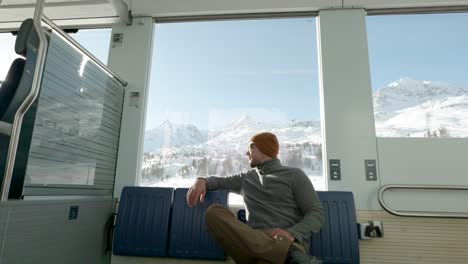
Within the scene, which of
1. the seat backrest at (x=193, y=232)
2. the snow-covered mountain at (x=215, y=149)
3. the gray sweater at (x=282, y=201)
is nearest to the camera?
the gray sweater at (x=282, y=201)

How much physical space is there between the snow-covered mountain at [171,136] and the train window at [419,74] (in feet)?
5.21

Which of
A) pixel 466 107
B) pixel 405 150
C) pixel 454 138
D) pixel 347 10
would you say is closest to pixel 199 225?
pixel 405 150

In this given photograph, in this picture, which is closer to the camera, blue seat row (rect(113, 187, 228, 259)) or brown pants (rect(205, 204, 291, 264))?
brown pants (rect(205, 204, 291, 264))

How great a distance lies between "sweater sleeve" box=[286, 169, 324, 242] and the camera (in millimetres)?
1482

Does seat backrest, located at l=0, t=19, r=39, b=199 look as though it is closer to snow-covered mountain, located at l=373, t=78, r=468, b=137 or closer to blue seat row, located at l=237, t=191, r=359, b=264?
blue seat row, located at l=237, t=191, r=359, b=264

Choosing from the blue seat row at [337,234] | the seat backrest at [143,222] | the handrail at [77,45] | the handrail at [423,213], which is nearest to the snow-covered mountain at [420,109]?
the handrail at [423,213]

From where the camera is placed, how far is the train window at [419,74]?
2.27 meters

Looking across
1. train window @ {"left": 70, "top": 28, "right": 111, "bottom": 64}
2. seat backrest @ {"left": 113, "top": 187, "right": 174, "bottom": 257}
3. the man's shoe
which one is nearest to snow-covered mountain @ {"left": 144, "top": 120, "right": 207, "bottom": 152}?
seat backrest @ {"left": 113, "top": 187, "right": 174, "bottom": 257}

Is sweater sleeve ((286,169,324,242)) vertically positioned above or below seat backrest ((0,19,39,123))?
below

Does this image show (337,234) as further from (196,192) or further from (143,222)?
(143,222)

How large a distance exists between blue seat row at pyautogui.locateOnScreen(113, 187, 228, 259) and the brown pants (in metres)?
0.54

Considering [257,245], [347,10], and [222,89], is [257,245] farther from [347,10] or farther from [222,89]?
[347,10]

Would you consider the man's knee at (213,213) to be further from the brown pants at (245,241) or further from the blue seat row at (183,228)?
the blue seat row at (183,228)

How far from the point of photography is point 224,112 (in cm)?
251
